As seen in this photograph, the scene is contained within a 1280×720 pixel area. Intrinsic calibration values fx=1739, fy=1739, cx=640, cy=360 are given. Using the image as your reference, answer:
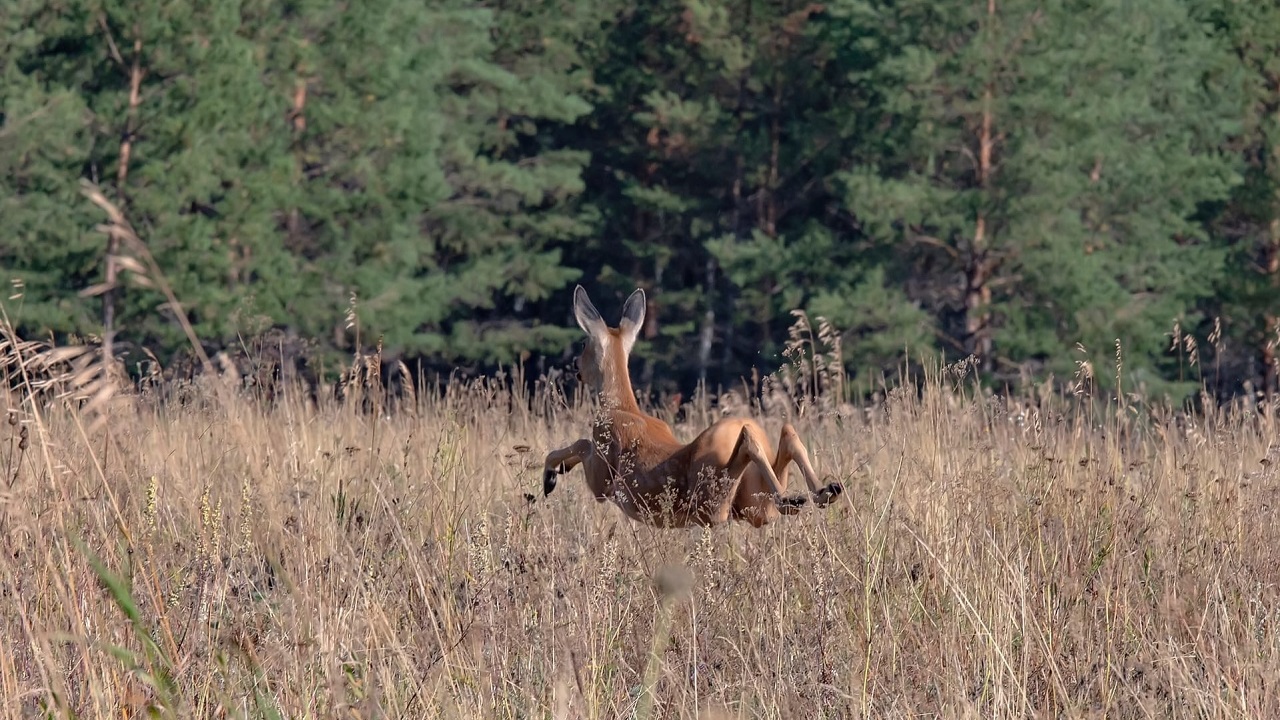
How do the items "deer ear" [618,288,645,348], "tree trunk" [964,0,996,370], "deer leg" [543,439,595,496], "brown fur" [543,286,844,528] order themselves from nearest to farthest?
1. "brown fur" [543,286,844,528]
2. "deer leg" [543,439,595,496]
3. "deer ear" [618,288,645,348]
4. "tree trunk" [964,0,996,370]

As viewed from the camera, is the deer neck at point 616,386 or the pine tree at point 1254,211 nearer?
the deer neck at point 616,386

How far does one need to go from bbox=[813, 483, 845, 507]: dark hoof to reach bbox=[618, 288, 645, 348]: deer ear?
1457 mm

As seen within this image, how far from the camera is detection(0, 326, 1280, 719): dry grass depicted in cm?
337

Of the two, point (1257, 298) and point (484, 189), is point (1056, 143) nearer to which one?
point (1257, 298)

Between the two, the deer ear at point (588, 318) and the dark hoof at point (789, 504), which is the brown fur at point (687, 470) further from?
the deer ear at point (588, 318)

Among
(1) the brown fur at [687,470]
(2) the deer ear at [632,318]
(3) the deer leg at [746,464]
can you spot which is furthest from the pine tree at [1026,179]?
(3) the deer leg at [746,464]

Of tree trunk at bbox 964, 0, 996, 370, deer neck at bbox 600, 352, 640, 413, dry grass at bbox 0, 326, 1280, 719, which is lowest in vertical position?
tree trunk at bbox 964, 0, 996, 370

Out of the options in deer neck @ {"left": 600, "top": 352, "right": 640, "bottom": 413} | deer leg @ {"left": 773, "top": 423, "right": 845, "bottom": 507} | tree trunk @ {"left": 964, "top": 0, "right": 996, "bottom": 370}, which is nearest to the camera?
deer leg @ {"left": 773, "top": 423, "right": 845, "bottom": 507}

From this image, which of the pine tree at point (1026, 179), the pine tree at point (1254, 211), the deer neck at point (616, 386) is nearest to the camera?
the deer neck at point (616, 386)

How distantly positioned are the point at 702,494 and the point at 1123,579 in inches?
48.4

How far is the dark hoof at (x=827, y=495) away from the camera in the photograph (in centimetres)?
467

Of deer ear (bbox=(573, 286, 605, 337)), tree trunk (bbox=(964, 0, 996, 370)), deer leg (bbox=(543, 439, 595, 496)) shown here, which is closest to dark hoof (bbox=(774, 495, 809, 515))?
deer leg (bbox=(543, 439, 595, 496))

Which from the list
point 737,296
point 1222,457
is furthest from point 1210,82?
point 1222,457

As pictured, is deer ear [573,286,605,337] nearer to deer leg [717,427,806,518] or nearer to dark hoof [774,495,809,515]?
deer leg [717,427,806,518]
